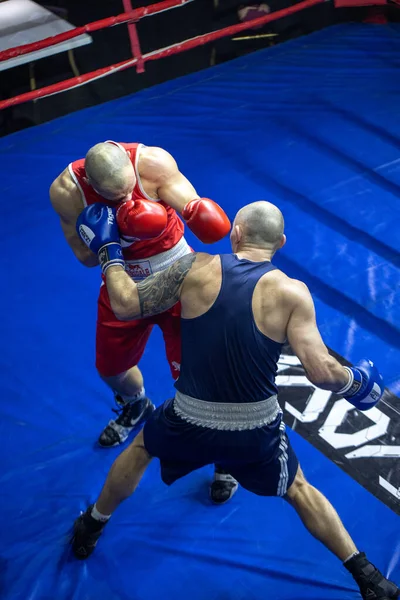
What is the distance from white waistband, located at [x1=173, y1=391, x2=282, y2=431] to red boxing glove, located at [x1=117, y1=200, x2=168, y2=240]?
54cm

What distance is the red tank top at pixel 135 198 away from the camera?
2.52m

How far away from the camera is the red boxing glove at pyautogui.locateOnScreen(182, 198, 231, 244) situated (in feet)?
7.83

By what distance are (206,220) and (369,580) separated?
115 centimetres

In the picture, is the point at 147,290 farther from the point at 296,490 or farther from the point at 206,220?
the point at 296,490

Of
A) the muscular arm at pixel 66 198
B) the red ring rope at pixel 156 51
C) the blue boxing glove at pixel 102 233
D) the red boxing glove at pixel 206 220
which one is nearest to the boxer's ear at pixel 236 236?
the red boxing glove at pixel 206 220

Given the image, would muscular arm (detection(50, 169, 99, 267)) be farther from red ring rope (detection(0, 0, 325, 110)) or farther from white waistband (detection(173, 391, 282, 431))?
red ring rope (detection(0, 0, 325, 110))

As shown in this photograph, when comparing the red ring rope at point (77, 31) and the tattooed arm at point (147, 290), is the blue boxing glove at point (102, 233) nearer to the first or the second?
the tattooed arm at point (147, 290)

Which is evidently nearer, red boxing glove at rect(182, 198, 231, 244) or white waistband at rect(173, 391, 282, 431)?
white waistband at rect(173, 391, 282, 431)

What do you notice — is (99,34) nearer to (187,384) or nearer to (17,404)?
(17,404)

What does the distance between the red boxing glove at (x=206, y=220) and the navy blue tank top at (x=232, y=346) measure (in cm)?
29

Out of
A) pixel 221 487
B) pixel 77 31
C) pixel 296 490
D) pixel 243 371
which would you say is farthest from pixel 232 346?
pixel 77 31

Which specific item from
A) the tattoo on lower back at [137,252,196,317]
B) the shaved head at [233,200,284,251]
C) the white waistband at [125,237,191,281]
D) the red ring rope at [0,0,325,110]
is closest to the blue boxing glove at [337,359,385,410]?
the shaved head at [233,200,284,251]

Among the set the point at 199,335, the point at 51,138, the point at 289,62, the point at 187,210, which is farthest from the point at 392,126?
the point at 199,335

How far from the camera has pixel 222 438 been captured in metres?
2.11
